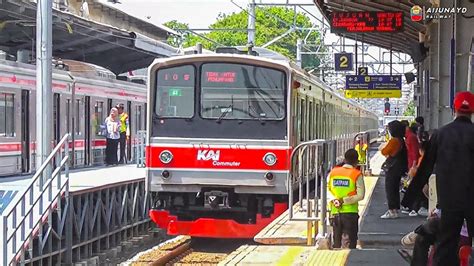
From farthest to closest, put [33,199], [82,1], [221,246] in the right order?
[82,1] < [221,246] < [33,199]

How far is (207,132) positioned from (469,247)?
7037 millimetres

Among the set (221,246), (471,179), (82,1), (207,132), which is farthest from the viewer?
(82,1)

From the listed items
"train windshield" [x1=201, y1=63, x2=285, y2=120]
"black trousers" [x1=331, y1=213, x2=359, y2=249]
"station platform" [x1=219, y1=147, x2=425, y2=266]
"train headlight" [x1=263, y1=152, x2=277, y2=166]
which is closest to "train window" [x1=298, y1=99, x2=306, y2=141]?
"train windshield" [x1=201, y1=63, x2=285, y2=120]

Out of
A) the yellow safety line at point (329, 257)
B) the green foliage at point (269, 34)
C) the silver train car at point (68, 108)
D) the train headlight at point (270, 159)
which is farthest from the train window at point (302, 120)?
the green foliage at point (269, 34)

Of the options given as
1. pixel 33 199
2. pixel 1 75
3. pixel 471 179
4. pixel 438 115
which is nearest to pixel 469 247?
pixel 471 179

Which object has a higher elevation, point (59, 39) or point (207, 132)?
point (59, 39)

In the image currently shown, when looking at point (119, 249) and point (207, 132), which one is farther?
point (119, 249)

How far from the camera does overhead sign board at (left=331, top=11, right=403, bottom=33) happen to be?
63.7ft

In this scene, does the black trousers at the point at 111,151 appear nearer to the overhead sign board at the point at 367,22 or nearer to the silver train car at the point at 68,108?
the silver train car at the point at 68,108

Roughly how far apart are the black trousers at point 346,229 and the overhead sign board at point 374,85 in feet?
68.3

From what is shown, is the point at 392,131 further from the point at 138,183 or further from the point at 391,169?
the point at 138,183

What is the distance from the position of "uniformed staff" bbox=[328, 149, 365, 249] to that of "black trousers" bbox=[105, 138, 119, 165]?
11.4 metres

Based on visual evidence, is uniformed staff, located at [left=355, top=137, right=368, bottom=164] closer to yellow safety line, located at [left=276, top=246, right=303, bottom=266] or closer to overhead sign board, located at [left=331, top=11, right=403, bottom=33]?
overhead sign board, located at [left=331, top=11, right=403, bottom=33]

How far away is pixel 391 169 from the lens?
12.3 meters
